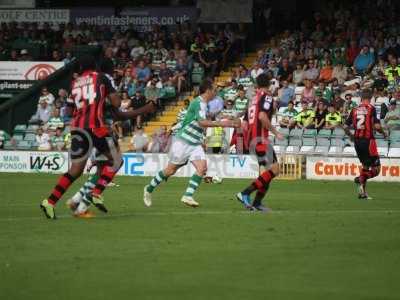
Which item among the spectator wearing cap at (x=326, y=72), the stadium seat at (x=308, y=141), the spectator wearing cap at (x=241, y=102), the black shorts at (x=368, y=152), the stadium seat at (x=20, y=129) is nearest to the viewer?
the black shorts at (x=368, y=152)

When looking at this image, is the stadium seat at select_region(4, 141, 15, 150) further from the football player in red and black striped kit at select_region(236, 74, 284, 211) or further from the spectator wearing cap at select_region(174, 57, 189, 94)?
the football player in red and black striped kit at select_region(236, 74, 284, 211)

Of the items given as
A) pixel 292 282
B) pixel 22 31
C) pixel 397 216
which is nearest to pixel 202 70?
pixel 22 31

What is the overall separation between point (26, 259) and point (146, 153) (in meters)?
20.3

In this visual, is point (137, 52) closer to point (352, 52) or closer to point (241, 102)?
point (241, 102)

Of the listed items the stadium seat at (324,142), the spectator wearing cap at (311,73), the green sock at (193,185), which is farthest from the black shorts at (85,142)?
the spectator wearing cap at (311,73)

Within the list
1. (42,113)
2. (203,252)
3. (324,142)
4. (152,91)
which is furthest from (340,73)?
(203,252)

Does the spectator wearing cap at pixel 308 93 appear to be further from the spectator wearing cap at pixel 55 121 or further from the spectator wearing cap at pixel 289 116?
the spectator wearing cap at pixel 55 121

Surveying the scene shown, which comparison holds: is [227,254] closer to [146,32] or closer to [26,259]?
[26,259]

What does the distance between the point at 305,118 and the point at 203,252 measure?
20.0 meters

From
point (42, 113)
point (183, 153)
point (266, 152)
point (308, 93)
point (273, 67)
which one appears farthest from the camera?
point (42, 113)

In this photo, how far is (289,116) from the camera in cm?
3109

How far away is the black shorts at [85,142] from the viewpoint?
48.8 feet

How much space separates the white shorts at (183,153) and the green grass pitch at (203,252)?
0.78m

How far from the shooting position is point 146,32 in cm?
3938
